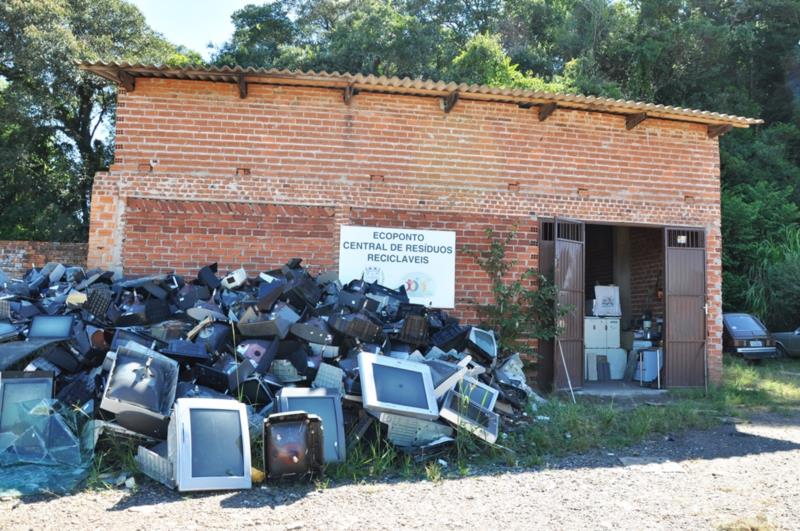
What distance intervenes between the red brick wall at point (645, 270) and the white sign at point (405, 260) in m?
4.34

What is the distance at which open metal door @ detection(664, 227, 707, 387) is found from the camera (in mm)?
9656

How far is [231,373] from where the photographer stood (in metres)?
5.89

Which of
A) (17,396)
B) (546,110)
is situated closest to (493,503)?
(17,396)

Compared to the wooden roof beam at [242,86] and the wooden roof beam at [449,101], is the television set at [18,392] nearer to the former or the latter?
the wooden roof beam at [242,86]

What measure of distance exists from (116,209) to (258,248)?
1920 mm

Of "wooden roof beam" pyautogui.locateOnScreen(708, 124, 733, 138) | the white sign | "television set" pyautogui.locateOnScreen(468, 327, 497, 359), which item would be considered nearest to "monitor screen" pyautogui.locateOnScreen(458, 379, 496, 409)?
"television set" pyautogui.locateOnScreen(468, 327, 497, 359)

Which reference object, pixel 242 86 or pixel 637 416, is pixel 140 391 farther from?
pixel 637 416

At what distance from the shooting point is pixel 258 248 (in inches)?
334

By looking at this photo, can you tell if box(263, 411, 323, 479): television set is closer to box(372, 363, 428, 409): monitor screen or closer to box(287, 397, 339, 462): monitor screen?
box(287, 397, 339, 462): monitor screen

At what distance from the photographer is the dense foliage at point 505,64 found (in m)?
17.2

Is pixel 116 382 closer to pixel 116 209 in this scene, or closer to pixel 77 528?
pixel 77 528

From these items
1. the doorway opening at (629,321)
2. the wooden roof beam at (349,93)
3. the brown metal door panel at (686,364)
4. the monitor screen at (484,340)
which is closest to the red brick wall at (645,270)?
the doorway opening at (629,321)

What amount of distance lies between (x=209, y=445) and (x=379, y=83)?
557cm

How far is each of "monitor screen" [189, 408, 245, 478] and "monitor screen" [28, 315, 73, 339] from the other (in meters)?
2.38
